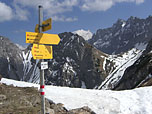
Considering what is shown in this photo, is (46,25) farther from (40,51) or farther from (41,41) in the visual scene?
(40,51)

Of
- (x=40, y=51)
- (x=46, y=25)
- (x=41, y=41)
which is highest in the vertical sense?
(x=46, y=25)

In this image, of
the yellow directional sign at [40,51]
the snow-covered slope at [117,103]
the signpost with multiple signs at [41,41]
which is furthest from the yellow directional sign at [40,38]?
the snow-covered slope at [117,103]

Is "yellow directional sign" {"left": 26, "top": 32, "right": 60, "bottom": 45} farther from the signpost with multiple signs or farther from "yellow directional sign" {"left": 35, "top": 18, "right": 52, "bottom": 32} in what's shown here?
"yellow directional sign" {"left": 35, "top": 18, "right": 52, "bottom": 32}

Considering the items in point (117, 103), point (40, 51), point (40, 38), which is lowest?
point (117, 103)

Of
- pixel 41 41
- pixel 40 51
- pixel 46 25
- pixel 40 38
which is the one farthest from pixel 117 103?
pixel 46 25

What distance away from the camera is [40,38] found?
679 cm

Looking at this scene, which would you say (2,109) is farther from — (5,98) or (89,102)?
(89,102)

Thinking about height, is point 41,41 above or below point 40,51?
above

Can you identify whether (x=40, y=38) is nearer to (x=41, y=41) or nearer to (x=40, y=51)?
(x=41, y=41)

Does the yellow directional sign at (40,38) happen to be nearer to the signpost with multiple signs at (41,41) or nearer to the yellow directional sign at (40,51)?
the signpost with multiple signs at (41,41)

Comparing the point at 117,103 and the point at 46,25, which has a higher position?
the point at 46,25

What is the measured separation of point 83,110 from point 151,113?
5178mm

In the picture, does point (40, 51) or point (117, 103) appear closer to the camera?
point (40, 51)

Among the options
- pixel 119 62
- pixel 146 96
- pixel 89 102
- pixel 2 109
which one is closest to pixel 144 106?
pixel 146 96
